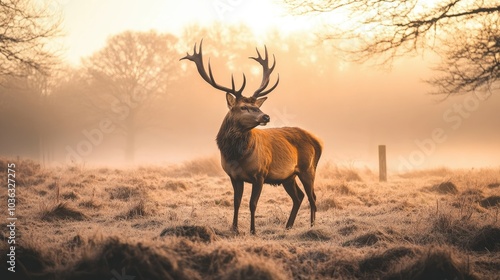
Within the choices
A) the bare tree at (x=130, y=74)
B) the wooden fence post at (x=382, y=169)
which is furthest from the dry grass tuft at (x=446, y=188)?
the bare tree at (x=130, y=74)

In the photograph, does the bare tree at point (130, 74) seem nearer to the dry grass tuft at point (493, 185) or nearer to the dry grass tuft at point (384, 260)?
the dry grass tuft at point (493, 185)

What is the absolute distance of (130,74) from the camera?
30266mm

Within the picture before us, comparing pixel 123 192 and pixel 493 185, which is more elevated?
→ pixel 123 192

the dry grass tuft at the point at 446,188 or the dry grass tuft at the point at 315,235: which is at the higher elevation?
the dry grass tuft at the point at 446,188

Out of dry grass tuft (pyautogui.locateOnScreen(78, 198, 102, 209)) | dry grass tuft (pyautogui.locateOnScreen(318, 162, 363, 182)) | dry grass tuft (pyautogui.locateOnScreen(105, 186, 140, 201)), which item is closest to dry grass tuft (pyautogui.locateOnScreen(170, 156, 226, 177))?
dry grass tuft (pyautogui.locateOnScreen(318, 162, 363, 182))

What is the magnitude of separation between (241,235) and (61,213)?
122 inches

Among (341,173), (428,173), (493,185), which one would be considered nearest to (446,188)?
(493,185)

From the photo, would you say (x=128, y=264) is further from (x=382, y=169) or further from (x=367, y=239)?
(x=382, y=169)

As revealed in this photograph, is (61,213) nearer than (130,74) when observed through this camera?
Yes

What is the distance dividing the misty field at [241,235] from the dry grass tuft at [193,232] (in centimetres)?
1

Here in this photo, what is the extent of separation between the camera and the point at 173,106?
110 ft

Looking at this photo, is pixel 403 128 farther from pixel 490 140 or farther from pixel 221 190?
pixel 221 190

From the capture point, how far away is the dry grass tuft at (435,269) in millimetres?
4301

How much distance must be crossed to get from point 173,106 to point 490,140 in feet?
74.5
